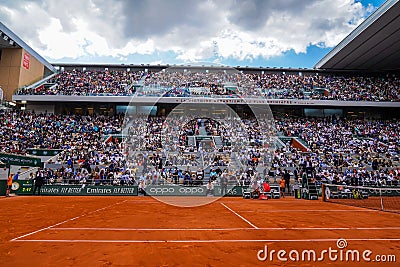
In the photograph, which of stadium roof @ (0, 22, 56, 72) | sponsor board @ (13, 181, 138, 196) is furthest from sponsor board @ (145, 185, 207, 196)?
stadium roof @ (0, 22, 56, 72)

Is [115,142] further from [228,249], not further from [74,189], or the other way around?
[228,249]

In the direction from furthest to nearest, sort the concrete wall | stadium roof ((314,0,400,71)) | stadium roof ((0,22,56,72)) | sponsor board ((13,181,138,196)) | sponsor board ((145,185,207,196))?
1. the concrete wall
2. stadium roof ((0,22,56,72))
3. stadium roof ((314,0,400,71))
4. sponsor board ((13,181,138,196))
5. sponsor board ((145,185,207,196))

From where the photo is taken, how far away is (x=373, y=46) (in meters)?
34.7

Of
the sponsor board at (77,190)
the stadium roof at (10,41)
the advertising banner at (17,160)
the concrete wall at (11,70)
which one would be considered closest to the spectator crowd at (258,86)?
the concrete wall at (11,70)

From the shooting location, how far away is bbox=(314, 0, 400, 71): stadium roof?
1120 inches

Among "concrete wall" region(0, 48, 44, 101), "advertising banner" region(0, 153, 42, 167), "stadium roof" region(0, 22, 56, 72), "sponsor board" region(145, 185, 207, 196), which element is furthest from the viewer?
"concrete wall" region(0, 48, 44, 101)

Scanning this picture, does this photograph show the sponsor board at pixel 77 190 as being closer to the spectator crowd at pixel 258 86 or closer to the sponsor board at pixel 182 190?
the sponsor board at pixel 182 190

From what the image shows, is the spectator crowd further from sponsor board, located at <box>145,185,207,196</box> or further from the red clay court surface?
the red clay court surface

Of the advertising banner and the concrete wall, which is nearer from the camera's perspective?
the advertising banner

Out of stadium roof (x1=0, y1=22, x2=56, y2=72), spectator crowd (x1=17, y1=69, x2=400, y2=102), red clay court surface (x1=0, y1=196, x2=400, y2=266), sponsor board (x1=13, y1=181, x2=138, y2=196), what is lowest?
sponsor board (x1=13, y1=181, x2=138, y2=196)

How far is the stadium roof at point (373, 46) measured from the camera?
93.3 feet

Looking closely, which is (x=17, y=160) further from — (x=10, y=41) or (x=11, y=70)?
(x=11, y=70)

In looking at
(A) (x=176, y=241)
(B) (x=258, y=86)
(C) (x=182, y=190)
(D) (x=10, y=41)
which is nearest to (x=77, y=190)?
(C) (x=182, y=190)

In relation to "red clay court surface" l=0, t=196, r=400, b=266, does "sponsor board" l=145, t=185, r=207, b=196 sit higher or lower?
lower
